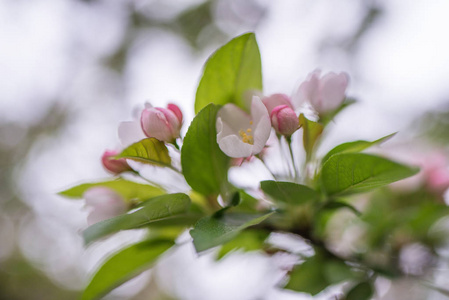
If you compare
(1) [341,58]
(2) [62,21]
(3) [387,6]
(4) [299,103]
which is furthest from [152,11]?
(4) [299,103]

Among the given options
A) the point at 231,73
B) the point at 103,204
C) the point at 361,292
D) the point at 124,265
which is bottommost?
the point at 361,292

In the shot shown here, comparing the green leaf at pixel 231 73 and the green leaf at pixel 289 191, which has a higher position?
the green leaf at pixel 231 73

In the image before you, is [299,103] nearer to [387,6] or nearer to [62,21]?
[387,6]

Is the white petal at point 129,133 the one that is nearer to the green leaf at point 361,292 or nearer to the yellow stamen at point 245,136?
the yellow stamen at point 245,136

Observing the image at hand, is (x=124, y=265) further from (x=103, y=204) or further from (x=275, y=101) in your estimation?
(x=275, y=101)

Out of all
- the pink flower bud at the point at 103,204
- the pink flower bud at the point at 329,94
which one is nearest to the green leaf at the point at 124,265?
the pink flower bud at the point at 103,204

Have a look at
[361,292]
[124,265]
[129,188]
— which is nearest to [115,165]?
[129,188]
